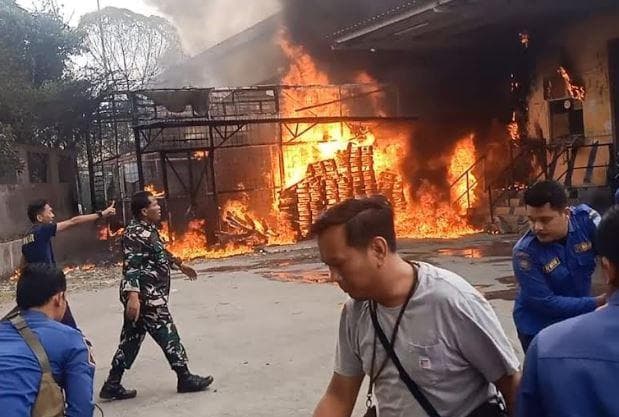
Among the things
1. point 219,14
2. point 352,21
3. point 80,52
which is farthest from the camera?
point 219,14

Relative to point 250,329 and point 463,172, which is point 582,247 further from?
point 463,172

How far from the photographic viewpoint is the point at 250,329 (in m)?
8.05

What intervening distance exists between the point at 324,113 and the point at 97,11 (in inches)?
715

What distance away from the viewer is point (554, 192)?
3.36m

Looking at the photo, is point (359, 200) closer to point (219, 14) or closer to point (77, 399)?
point (77, 399)

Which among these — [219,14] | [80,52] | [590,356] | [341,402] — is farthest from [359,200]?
[219,14]

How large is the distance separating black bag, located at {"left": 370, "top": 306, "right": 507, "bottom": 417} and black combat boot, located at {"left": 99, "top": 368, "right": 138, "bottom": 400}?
4103mm

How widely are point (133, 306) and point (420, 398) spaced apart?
3.74 meters

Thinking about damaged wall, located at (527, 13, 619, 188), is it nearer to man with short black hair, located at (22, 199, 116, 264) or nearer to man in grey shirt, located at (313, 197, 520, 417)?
man with short black hair, located at (22, 199, 116, 264)

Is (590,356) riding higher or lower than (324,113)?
lower

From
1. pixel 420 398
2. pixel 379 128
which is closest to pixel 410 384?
pixel 420 398

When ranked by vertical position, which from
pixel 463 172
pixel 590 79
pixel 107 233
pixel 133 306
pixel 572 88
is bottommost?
pixel 107 233

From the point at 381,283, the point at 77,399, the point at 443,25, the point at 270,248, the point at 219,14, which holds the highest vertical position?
the point at 219,14

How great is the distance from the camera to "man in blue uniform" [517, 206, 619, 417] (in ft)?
4.98
